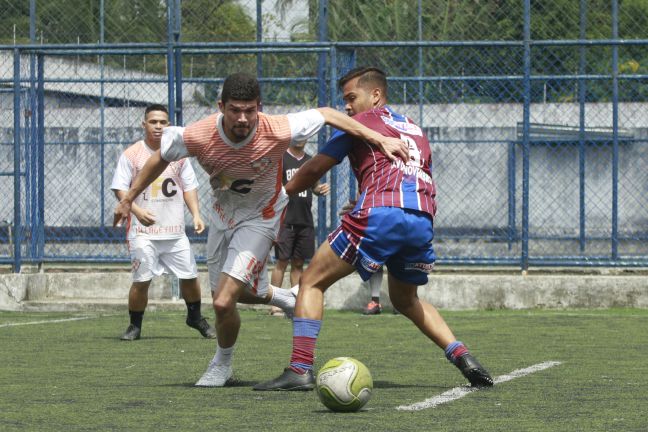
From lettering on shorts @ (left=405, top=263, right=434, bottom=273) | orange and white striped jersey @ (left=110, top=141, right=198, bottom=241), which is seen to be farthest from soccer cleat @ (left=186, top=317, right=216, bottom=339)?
lettering on shorts @ (left=405, top=263, right=434, bottom=273)

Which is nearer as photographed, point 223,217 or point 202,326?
point 223,217

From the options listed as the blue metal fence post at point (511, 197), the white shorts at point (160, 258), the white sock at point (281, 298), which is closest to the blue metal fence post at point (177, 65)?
the white shorts at point (160, 258)

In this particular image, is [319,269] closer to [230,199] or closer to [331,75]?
[230,199]

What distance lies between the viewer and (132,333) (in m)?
11.0

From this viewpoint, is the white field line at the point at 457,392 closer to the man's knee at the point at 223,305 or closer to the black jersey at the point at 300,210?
the man's knee at the point at 223,305

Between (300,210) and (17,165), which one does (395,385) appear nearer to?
(300,210)

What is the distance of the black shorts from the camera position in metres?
13.6

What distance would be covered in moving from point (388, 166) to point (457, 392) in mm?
1257

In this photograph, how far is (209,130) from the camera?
7.24 metres

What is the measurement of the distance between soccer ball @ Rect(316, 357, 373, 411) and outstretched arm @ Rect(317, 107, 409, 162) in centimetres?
116

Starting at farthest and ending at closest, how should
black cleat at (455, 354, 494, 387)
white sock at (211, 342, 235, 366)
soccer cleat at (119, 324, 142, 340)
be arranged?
1. soccer cleat at (119, 324, 142, 340)
2. white sock at (211, 342, 235, 366)
3. black cleat at (455, 354, 494, 387)

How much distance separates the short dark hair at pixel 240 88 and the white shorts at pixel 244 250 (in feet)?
2.81

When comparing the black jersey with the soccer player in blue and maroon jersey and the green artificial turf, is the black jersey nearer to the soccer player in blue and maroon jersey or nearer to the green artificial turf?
the green artificial turf

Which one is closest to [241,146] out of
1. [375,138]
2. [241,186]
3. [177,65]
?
[241,186]
